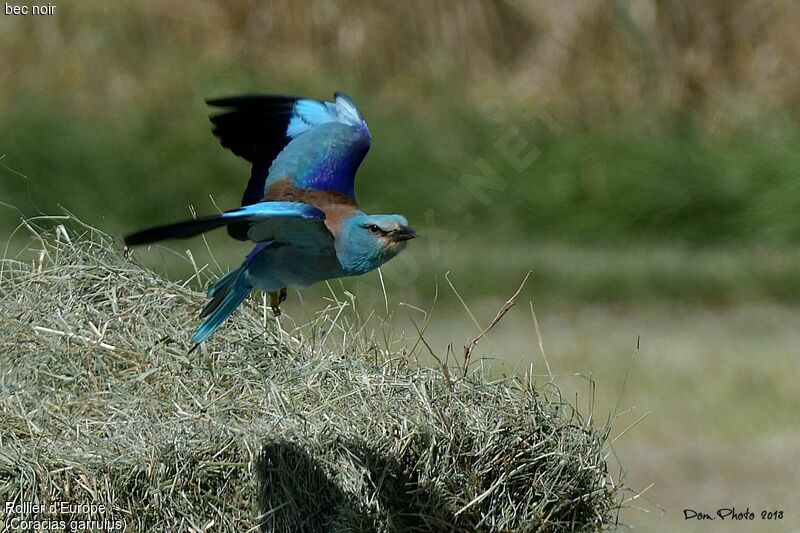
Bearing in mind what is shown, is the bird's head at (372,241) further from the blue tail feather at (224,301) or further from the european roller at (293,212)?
the blue tail feather at (224,301)

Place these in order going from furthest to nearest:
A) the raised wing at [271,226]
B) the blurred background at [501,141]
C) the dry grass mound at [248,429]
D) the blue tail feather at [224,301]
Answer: the blurred background at [501,141] < the blue tail feather at [224,301] < the dry grass mound at [248,429] < the raised wing at [271,226]

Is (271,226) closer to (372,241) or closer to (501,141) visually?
(372,241)

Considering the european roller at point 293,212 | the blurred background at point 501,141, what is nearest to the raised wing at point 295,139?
the european roller at point 293,212

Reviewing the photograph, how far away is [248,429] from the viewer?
359 centimetres

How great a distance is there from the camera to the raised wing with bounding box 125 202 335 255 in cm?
339

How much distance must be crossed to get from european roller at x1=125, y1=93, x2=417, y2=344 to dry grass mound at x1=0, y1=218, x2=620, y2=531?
190 mm

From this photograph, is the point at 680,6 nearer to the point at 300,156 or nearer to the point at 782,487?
the point at 782,487

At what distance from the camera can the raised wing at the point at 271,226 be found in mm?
3387

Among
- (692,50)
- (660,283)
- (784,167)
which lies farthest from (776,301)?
(692,50)

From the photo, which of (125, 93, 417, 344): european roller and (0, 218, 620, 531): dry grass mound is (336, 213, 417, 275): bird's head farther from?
(0, 218, 620, 531): dry grass mound

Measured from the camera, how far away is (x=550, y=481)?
3.81 metres

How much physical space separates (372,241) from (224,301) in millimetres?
435

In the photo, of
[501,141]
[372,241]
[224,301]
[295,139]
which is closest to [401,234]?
[372,241]

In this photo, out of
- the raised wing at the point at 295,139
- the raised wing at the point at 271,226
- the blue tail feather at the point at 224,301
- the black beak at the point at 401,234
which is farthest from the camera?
the raised wing at the point at 295,139
